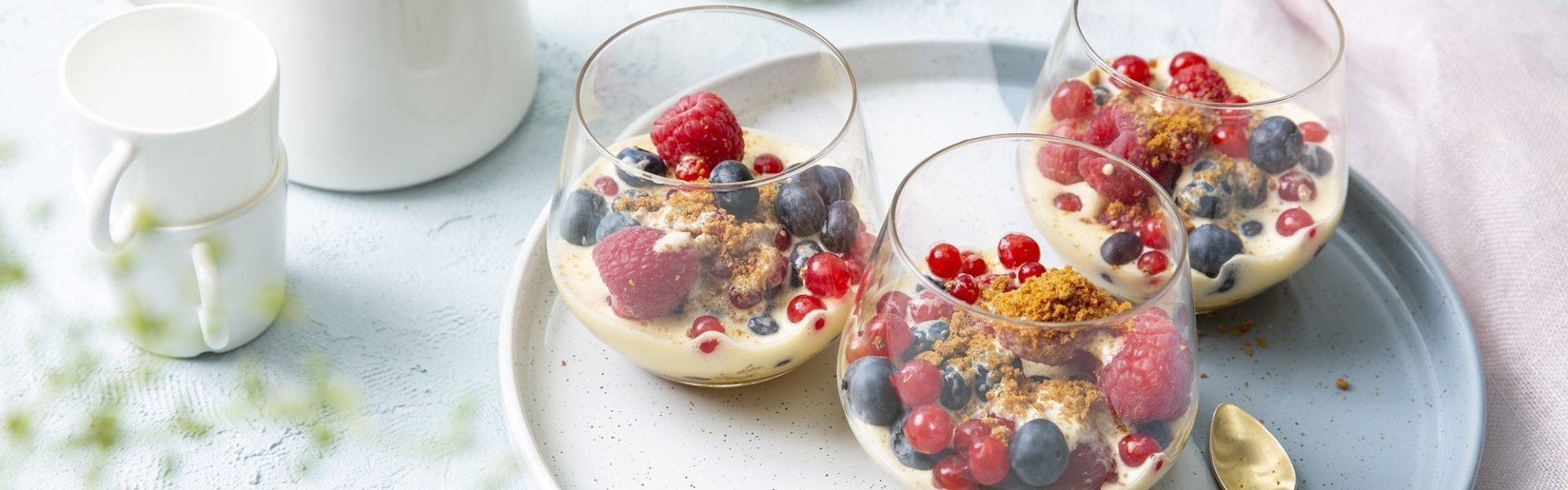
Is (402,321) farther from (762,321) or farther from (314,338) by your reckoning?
(762,321)

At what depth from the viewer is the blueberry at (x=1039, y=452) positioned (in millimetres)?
1017

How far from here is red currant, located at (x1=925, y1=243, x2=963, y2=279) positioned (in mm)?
1206

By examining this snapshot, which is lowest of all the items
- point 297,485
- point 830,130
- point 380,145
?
point 297,485

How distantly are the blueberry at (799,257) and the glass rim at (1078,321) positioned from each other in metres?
0.08

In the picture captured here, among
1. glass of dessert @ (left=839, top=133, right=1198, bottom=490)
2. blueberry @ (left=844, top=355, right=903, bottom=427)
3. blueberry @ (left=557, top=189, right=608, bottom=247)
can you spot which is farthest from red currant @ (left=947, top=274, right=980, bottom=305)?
blueberry @ (left=557, top=189, right=608, bottom=247)

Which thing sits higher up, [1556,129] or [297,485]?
[1556,129]

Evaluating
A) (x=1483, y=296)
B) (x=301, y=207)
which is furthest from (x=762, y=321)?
(x=1483, y=296)

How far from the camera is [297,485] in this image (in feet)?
4.30

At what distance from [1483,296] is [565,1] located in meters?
1.23

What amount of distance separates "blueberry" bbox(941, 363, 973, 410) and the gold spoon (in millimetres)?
343

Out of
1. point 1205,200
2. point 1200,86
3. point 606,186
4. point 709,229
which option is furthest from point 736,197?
point 1200,86

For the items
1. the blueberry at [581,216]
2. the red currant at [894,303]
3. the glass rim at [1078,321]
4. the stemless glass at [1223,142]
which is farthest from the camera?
the stemless glass at [1223,142]

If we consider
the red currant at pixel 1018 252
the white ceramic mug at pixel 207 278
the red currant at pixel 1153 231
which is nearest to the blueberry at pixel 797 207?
the red currant at pixel 1018 252

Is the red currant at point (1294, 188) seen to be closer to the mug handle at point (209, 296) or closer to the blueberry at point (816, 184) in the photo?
the blueberry at point (816, 184)
